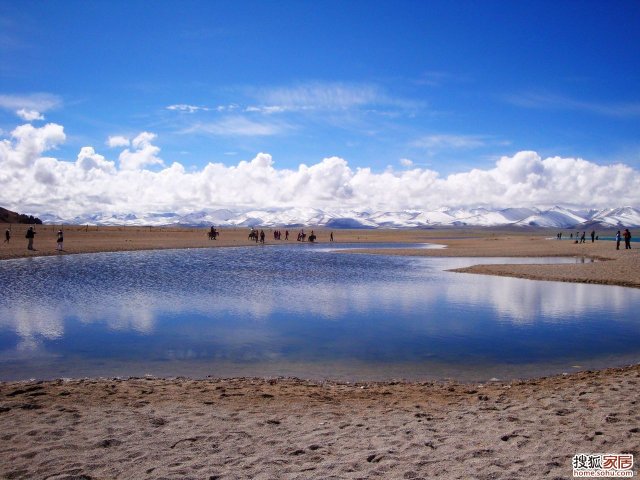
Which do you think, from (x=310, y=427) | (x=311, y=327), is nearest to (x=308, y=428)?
(x=310, y=427)

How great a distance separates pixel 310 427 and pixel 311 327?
29.8 ft

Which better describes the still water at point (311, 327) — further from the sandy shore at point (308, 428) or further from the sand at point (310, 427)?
the sandy shore at point (308, 428)

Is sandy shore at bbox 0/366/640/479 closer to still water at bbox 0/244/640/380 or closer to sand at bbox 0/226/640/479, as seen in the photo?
sand at bbox 0/226/640/479

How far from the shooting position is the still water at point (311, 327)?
12828 millimetres

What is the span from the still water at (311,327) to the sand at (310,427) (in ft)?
5.44

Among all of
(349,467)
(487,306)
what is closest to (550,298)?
(487,306)

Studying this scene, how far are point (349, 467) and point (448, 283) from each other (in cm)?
2381

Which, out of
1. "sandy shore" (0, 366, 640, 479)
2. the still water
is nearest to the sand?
"sandy shore" (0, 366, 640, 479)

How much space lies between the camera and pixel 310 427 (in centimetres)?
824

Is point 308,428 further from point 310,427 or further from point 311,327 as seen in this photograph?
point 311,327

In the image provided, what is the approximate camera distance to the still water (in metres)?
12.8

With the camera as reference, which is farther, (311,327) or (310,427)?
(311,327)

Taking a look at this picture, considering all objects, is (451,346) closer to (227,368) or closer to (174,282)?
(227,368)

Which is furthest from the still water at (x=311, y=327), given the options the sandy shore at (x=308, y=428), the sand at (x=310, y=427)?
the sandy shore at (x=308, y=428)
